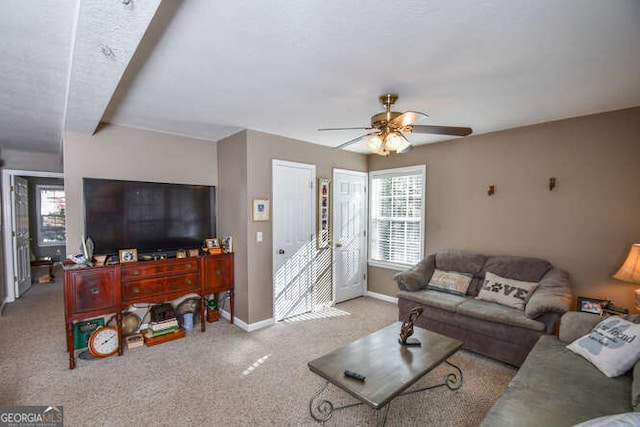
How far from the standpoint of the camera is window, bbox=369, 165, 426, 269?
4387mm

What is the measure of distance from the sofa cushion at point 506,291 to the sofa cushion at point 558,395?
94 centimetres

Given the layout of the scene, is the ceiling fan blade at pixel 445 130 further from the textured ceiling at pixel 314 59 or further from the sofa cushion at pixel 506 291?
→ the sofa cushion at pixel 506 291

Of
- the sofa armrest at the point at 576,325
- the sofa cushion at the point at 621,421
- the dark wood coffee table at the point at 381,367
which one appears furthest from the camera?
the sofa armrest at the point at 576,325

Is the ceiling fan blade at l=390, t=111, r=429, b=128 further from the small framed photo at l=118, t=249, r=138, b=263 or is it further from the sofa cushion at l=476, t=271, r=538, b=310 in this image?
the small framed photo at l=118, t=249, r=138, b=263

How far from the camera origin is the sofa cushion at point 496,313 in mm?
2611

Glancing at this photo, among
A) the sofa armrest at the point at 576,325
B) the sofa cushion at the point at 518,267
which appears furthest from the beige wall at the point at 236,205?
the sofa armrest at the point at 576,325

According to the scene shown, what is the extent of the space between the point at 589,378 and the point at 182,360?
10.5ft

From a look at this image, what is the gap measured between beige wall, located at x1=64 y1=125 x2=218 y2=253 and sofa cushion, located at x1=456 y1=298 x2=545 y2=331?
350cm

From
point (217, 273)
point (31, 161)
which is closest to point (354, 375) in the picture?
point (217, 273)

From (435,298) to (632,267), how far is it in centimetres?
167

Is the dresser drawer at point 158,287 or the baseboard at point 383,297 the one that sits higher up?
the dresser drawer at point 158,287

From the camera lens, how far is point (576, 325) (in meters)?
2.25

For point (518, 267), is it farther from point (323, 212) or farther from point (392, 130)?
point (323, 212)

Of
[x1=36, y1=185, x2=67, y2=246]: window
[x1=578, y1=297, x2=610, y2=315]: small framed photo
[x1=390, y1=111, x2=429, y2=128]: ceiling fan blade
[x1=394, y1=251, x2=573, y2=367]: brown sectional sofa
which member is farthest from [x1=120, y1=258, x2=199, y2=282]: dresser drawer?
[x1=36, y1=185, x2=67, y2=246]: window
